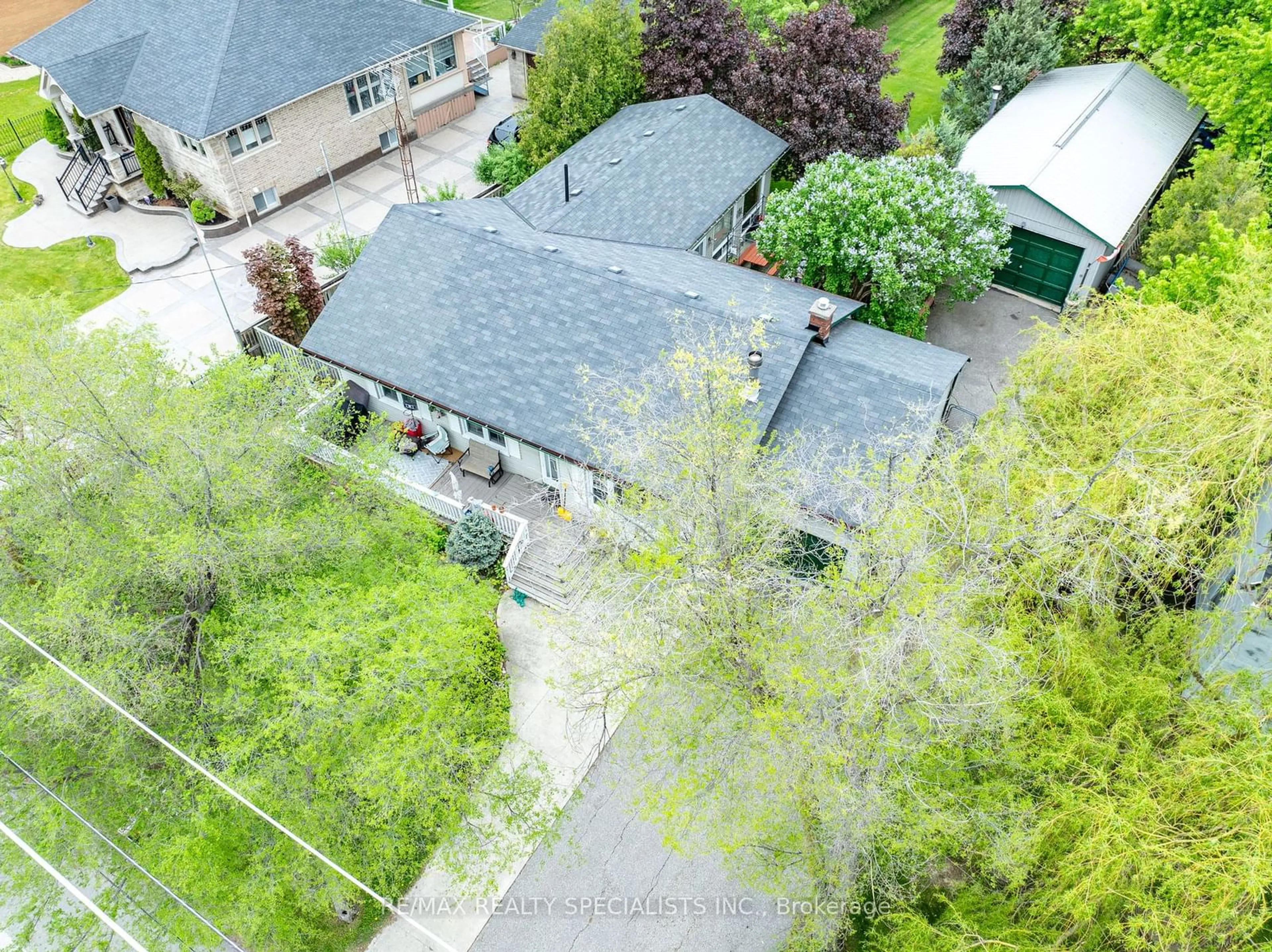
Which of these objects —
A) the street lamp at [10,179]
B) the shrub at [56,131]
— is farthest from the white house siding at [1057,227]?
the street lamp at [10,179]

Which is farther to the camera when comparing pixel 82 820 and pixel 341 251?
pixel 341 251

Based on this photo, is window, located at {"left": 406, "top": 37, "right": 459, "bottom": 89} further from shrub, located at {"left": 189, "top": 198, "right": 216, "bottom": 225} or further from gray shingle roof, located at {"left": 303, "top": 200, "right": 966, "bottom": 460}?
gray shingle roof, located at {"left": 303, "top": 200, "right": 966, "bottom": 460}

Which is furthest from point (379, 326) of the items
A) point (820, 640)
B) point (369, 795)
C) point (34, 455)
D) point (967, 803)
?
point (967, 803)

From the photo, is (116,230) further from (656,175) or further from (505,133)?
(656,175)

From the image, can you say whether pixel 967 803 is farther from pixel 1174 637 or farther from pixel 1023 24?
pixel 1023 24

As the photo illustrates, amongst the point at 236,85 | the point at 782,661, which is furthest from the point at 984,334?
the point at 236,85

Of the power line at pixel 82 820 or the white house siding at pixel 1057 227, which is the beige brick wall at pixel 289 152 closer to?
the power line at pixel 82 820
